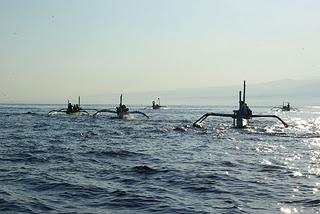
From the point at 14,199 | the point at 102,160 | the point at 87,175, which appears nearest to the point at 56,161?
the point at 102,160

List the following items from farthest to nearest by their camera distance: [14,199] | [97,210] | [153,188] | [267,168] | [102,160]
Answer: [102,160] → [267,168] → [153,188] → [14,199] → [97,210]

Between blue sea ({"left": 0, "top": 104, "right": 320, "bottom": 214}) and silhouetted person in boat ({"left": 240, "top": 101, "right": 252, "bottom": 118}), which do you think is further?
silhouetted person in boat ({"left": 240, "top": 101, "right": 252, "bottom": 118})

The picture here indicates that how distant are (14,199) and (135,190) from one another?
4.27 metres

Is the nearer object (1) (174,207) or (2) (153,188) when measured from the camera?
(1) (174,207)

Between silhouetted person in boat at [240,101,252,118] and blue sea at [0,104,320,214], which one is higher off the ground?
silhouetted person in boat at [240,101,252,118]

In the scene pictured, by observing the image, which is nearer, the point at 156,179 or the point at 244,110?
the point at 156,179

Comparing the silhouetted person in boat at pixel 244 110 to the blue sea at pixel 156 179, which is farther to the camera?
the silhouetted person in boat at pixel 244 110

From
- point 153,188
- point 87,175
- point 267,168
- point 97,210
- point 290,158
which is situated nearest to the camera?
point 97,210

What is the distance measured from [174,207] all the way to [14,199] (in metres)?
5.27

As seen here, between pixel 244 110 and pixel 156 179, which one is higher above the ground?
pixel 244 110

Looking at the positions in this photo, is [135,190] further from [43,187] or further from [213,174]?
[213,174]

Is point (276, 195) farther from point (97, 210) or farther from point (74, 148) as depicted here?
point (74, 148)

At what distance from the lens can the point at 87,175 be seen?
20094 millimetres

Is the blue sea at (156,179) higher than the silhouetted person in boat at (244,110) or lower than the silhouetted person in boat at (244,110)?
lower
